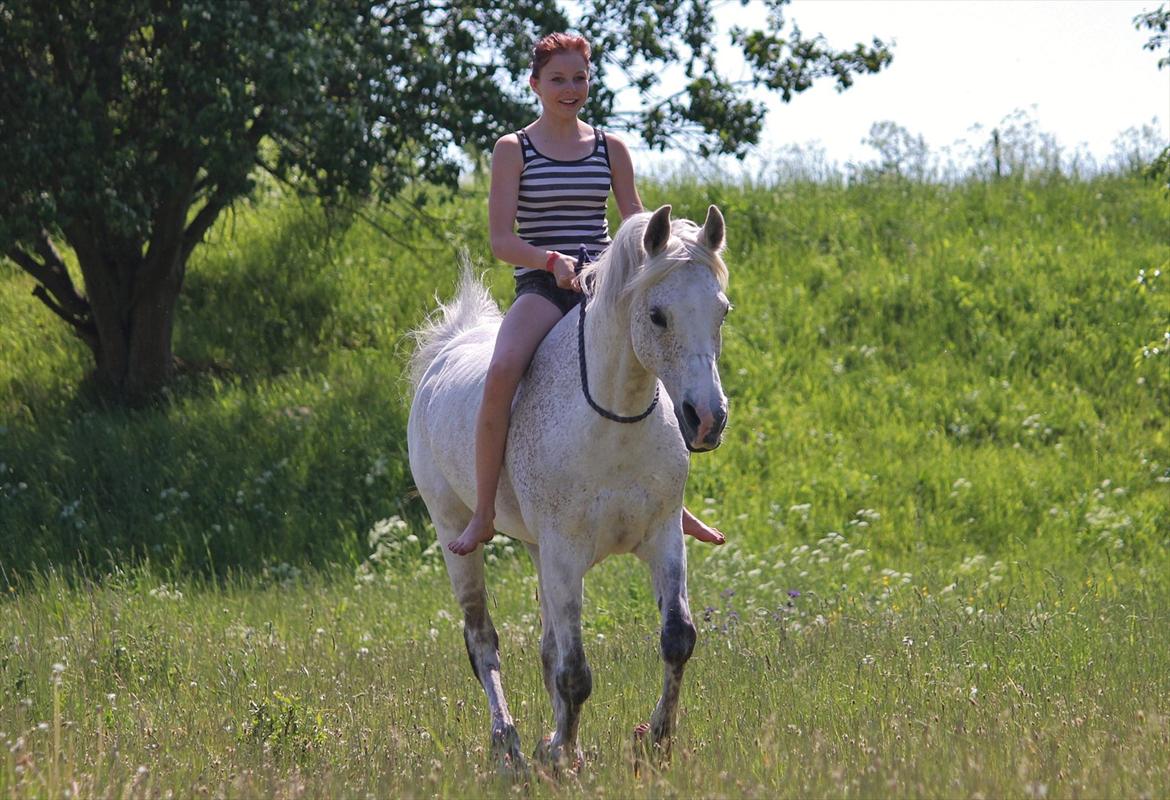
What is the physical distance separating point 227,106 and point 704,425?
880cm

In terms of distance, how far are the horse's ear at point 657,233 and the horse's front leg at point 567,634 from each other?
1282 mm

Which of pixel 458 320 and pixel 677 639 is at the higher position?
pixel 458 320

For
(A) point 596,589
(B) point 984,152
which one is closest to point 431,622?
(A) point 596,589

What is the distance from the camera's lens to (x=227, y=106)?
12000 millimetres

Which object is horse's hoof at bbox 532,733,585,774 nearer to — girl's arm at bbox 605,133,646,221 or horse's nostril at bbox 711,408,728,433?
horse's nostril at bbox 711,408,728,433

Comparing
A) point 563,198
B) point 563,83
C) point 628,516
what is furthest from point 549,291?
point 628,516

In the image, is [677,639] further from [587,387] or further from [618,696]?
[618,696]

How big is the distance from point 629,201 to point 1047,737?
2789 millimetres

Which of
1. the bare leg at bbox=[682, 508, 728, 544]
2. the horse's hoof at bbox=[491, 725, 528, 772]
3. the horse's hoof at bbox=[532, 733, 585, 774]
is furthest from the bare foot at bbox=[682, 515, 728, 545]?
the horse's hoof at bbox=[491, 725, 528, 772]

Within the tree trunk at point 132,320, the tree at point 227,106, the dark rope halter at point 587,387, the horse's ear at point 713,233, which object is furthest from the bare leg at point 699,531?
the tree trunk at point 132,320

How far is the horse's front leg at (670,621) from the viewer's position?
524 cm

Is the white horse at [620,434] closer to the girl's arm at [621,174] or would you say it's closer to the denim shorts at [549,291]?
the denim shorts at [549,291]

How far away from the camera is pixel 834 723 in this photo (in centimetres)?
565

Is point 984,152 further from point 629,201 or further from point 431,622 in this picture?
point 629,201
